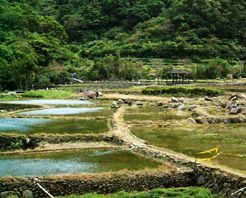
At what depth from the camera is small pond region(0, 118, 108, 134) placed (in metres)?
31.6

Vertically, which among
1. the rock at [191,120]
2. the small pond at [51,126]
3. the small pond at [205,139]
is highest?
the rock at [191,120]

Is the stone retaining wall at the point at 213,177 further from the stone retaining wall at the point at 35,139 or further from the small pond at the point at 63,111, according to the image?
the small pond at the point at 63,111

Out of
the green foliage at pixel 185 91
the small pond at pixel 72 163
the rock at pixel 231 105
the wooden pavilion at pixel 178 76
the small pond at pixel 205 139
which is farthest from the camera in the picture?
the wooden pavilion at pixel 178 76

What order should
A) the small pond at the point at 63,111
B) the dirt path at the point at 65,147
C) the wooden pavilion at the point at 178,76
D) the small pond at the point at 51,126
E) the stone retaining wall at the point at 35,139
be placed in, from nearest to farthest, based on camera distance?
the dirt path at the point at 65,147 → the stone retaining wall at the point at 35,139 → the small pond at the point at 51,126 → the small pond at the point at 63,111 → the wooden pavilion at the point at 178,76

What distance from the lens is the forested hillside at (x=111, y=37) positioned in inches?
3115

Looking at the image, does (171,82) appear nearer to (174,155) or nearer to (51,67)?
(51,67)

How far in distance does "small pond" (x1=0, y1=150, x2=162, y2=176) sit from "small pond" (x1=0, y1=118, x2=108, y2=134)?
19.5ft

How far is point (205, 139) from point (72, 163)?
31.9ft

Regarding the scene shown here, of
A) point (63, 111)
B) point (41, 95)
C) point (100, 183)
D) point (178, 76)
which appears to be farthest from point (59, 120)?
point (178, 76)

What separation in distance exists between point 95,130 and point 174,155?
32.4 ft

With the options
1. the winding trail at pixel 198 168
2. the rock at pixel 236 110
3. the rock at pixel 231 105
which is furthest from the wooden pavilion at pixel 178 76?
the winding trail at pixel 198 168

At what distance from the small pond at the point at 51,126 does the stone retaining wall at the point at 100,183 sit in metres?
11.8

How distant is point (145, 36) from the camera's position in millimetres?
115000

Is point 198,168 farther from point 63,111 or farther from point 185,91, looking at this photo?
point 185,91
